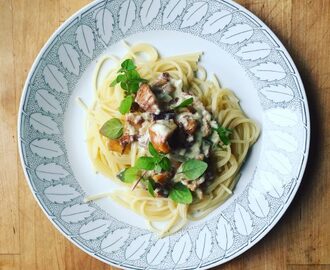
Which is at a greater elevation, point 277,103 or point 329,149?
point 277,103

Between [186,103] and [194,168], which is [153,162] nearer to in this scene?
[194,168]

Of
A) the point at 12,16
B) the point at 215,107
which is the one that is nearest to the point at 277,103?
the point at 215,107

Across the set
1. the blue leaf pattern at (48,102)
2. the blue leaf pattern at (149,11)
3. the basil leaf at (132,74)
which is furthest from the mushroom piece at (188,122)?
the blue leaf pattern at (48,102)

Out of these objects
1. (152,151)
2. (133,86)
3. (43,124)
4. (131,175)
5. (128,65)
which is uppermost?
(128,65)

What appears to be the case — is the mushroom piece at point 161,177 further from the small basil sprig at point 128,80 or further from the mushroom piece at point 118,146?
the small basil sprig at point 128,80

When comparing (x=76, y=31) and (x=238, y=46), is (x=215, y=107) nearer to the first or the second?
(x=238, y=46)

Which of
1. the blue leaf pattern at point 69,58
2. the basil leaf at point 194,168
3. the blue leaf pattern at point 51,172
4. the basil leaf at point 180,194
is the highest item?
the blue leaf pattern at point 69,58

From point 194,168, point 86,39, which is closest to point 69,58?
point 86,39
